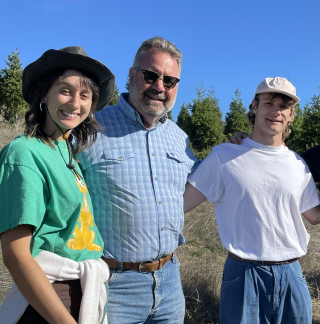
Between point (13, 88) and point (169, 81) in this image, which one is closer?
point (169, 81)

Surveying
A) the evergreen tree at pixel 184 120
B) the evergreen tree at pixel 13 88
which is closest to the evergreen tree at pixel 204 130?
the evergreen tree at pixel 184 120

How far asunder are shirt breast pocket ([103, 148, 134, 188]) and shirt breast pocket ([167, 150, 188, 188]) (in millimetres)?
316

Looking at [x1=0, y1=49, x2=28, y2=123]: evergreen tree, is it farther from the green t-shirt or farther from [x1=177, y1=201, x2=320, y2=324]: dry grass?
the green t-shirt

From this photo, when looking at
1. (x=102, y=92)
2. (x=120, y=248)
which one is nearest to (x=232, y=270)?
(x=120, y=248)

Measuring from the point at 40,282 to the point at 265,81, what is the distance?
2124mm

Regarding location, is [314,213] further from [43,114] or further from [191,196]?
[43,114]

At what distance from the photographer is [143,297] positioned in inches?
81.7

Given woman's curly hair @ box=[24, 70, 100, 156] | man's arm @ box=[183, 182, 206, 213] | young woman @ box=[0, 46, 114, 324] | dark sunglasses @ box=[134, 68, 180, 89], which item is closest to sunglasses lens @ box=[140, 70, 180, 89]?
dark sunglasses @ box=[134, 68, 180, 89]

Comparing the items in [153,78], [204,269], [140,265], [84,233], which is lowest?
[204,269]

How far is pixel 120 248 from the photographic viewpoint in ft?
6.72

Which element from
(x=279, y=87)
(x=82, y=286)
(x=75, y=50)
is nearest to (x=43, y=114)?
(x=75, y=50)

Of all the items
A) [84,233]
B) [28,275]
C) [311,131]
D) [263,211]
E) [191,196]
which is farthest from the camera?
[311,131]

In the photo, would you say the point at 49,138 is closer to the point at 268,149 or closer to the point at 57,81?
the point at 57,81

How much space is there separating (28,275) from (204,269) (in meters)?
3.16
